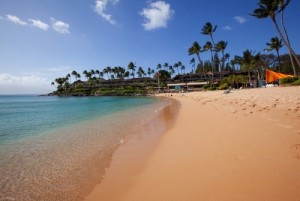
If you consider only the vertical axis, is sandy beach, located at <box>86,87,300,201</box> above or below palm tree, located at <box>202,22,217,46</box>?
below

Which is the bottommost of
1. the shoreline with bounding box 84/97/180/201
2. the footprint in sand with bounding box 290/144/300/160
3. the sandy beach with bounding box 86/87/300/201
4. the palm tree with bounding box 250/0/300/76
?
the shoreline with bounding box 84/97/180/201

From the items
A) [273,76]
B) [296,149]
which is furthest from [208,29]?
[296,149]

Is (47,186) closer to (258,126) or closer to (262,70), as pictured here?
(258,126)

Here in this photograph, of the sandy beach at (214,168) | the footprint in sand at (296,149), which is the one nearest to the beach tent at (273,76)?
the sandy beach at (214,168)

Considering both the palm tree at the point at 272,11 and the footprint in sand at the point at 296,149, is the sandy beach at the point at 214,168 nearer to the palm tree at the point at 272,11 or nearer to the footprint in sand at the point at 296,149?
the footprint in sand at the point at 296,149

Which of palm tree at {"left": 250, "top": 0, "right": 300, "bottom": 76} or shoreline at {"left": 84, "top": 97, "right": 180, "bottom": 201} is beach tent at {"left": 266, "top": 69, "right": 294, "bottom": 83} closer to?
palm tree at {"left": 250, "top": 0, "right": 300, "bottom": 76}

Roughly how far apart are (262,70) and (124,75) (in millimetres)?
80199

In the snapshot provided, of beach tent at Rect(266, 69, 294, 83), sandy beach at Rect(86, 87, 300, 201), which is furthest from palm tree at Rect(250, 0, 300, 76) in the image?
sandy beach at Rect(86, 87, 300, 201)

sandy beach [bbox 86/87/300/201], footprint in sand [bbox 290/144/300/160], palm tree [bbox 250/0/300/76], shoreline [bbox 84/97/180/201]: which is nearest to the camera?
sandy beach [bbox 86/87/300/201]

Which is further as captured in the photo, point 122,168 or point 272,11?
point 272,11

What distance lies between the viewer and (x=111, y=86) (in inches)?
4845

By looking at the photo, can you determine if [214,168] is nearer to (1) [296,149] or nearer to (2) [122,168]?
(1) [296,149]

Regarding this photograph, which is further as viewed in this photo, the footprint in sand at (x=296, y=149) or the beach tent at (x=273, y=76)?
the beach tent at (x=273, y=76)

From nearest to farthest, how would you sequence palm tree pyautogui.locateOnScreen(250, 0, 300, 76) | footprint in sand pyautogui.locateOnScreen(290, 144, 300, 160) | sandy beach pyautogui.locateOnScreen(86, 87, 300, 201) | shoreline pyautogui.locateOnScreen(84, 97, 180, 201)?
1. sandy beach pyautogui.locateOnScreen(86, 87, 300, 201)
2. shoreline pyautogui.locateOnScreen(84, 97, 180, 201)
3. footprint in sand pyautogui.locateOnScreen(290, 144, 300, 160)
4. palm tree pyautogui.locateOnScreen(250, 0, 300, 76)
